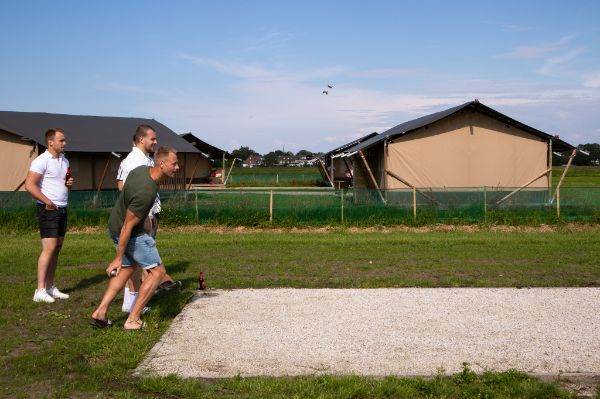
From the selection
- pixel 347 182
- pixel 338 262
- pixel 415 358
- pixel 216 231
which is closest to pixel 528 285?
pixel 338 262

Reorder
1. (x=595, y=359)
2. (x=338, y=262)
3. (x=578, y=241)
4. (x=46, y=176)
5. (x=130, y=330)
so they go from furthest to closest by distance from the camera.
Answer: (x=578, y=241), (x=338, y=262), (x=46, y=176), (x=130, y=330), (x=595, y=359)

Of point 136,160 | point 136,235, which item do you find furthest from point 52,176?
point 136,235

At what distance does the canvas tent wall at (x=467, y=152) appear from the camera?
943 inches

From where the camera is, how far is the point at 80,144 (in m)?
27.4

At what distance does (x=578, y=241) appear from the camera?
14859 mm

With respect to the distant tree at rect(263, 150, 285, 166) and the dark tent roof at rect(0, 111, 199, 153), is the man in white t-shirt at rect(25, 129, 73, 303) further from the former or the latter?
the distant tree at rect(263, 150, 285, 166)

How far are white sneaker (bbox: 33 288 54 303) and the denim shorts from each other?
1.96 metres

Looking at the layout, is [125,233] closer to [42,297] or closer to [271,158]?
[42,297]

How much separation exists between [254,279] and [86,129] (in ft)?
71.5

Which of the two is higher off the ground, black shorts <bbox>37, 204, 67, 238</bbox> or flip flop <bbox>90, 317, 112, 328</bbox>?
black shorts <bbox>37, 204, 67, 238</bbox>

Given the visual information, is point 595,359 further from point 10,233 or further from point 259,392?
point 10,233

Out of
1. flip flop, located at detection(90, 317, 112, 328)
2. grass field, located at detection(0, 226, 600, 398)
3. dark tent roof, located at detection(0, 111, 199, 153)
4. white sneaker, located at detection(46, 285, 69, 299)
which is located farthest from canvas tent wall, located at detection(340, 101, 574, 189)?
flip flop, located at detection(90, 317, 112, 328)

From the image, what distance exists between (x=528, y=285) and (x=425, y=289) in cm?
153

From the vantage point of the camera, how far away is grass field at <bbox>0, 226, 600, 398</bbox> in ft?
16.9
